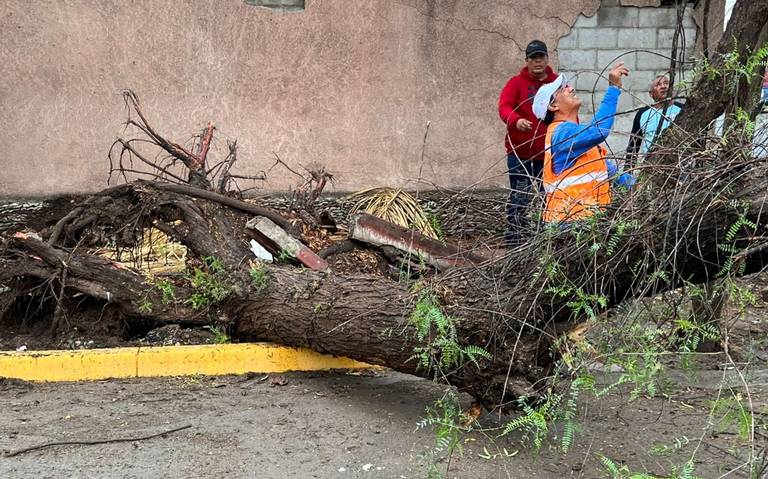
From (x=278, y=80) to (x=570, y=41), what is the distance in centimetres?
315

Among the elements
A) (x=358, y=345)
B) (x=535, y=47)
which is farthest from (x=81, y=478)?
(x=535, y=47)

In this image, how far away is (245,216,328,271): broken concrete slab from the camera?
18.8ft

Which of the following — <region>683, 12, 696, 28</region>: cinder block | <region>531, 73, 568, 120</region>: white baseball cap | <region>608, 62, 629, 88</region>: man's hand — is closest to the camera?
<region>608, 62, 629, 88</region>: man's hand

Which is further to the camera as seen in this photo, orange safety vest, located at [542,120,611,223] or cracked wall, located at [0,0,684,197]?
cracked wall, located at [0,0,684,197]

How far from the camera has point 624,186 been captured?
3.71m

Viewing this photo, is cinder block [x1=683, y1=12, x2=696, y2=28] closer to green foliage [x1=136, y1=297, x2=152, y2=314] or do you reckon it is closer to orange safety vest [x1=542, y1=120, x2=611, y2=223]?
orange safety vest [x1=542, y1=120, x2=611, y2=223]

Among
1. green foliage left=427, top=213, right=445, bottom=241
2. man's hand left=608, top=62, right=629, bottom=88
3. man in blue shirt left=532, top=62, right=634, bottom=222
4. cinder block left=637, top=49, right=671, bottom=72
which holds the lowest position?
green foliage left=427, top=213, right=445, bottom=241

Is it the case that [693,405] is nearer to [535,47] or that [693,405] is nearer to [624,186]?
[624,186]

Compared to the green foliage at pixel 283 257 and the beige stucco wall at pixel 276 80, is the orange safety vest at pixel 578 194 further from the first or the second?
the beige stucco wall at pixel 276 80

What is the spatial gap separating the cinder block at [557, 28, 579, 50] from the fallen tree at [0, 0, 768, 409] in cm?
442

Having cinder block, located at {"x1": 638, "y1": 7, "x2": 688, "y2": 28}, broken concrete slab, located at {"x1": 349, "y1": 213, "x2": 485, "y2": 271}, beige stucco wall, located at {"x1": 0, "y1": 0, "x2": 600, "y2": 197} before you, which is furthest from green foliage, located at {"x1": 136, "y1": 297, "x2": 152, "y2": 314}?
cinder block, located at {"x1": 638, "y1": 7, "x2": 688, "y2": 28}

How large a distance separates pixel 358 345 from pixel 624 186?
1.65 m

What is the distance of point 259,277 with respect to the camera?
201 inches

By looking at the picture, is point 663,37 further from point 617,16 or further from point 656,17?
point 617,16
